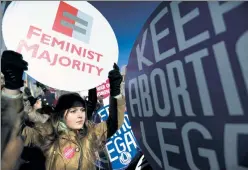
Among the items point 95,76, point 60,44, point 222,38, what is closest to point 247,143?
point 222,38

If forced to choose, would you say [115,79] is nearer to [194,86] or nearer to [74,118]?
[74,118]

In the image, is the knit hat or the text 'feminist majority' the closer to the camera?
the text 'feminist majority'

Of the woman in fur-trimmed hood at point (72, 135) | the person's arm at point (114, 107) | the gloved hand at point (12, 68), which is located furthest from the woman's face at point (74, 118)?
the gloved hand at point (12, 68)

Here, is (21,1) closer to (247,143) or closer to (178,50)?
(178,50)

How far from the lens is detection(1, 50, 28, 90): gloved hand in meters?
1.41

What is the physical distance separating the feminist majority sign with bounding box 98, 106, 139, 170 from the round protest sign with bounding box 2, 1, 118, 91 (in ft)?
4.09

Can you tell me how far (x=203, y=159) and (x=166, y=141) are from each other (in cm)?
21

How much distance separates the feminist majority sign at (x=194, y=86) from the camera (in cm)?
83

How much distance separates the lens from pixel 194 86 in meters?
0.98

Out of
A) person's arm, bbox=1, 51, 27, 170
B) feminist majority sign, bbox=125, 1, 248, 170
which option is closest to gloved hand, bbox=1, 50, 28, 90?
person's arm, bbox=1, 51, 27, 170

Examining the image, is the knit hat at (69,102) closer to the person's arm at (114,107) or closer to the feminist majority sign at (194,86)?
the person's arm at (114,107)

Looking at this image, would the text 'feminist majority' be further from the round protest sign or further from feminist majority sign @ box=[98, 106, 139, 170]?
feminist majority sign @ box=[98, 106, 139, 170]

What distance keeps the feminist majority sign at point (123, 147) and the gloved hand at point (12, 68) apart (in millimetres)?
1589

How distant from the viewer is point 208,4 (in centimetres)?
93
